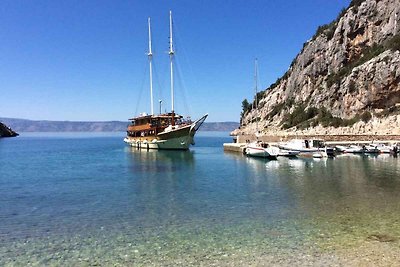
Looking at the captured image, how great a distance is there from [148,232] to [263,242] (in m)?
4.80


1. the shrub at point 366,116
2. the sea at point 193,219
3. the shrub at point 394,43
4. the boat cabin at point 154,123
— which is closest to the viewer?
the sea at point 193,219

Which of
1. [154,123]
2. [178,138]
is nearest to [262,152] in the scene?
[178,138]

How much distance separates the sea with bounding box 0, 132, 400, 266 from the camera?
12789 millimetres

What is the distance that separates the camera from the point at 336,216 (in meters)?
17.6

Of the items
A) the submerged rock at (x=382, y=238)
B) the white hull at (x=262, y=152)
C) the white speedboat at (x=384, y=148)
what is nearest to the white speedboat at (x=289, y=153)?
the white hull at (x=262, y=152)

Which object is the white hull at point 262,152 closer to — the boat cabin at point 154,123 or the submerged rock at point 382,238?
the boat cabin at point 154,123

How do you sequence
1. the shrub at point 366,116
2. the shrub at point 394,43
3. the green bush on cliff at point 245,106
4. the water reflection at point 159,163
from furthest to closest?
the green bush on cliff at point 245,106
the shrub at point 366,116
the shrub at point 394,43
the water reflection at point 159,163

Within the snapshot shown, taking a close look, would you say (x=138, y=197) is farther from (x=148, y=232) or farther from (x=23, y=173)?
(x=23, y=173)

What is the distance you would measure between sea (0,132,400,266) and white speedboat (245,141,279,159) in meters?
18.1

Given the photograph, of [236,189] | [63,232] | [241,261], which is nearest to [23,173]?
[236,189]

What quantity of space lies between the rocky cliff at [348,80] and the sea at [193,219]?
136ft

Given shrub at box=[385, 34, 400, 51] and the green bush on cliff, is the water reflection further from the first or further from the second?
the green bush on cliff

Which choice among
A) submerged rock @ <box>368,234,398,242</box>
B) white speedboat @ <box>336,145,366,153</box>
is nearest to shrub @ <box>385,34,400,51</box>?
white speedboat @ <box>336,145,366,153</box>

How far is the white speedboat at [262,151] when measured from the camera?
5094cm
